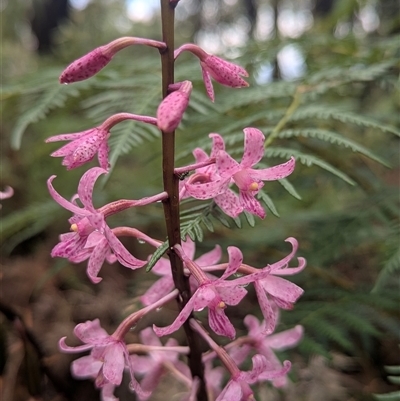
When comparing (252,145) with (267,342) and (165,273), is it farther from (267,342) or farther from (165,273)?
(267,342)

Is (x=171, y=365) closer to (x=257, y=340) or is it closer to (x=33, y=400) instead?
(x=257, y=340)

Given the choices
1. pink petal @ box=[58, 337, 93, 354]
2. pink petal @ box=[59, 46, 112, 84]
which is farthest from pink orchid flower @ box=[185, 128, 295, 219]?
pink petal @ box=[58, 337, 93, 354]

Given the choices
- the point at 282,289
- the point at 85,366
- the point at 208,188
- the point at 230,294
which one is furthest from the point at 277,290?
the point at 85,366

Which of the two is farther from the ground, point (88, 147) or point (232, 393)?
point (88, 147)

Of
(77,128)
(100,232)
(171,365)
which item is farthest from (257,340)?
A: (77,128)

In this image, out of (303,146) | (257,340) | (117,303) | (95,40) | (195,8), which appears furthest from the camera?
(195,8)

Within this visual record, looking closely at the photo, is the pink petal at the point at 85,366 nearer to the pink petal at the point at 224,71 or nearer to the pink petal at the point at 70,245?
the pink petal at the point at 70,245

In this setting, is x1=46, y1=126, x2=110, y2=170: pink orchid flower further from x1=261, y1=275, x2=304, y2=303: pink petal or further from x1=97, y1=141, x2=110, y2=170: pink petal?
x1=261, y1=275, x2=304, y2=303: pink petal

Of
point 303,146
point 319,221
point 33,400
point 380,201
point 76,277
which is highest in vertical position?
point 303,146
